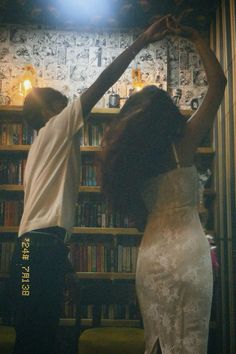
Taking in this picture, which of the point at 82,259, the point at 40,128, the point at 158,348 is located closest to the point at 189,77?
the point at 82,259

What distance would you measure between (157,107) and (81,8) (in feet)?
7.26

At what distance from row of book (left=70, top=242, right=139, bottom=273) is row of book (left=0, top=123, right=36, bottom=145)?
0.72 meters

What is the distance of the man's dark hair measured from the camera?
1.35 metres

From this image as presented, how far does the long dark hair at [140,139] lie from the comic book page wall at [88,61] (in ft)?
6.51

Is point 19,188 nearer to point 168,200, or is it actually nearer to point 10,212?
Result: point 10,212

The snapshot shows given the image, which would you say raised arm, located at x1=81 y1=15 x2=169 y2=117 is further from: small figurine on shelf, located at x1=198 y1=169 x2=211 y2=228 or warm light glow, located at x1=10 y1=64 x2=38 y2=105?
warm light glow, located at x1=10 y1=64 x2=38 y2=105

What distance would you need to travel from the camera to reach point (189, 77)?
3143mm

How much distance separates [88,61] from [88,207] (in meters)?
1.04

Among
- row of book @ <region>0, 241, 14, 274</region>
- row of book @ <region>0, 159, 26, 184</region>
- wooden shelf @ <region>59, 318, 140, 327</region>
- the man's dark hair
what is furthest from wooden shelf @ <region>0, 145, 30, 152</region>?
A: the man's dark hair

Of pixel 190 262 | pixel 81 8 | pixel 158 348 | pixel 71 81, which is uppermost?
pixel 81 8

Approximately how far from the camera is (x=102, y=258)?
2.80 metres

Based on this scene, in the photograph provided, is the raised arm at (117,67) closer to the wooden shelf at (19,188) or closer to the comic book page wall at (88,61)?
the wooden shelf at (19,188)

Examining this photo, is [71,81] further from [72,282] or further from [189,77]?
[72,282]

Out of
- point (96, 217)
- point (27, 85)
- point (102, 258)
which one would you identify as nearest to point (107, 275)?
point (102, 258)
